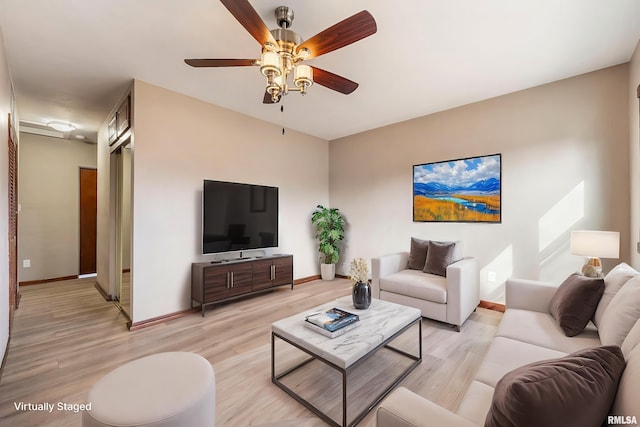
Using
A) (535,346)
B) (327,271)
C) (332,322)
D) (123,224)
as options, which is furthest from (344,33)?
(327,271)

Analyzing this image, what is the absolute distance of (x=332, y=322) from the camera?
6.30ft

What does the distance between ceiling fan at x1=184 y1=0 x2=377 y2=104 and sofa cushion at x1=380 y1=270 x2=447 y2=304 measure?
2.23m

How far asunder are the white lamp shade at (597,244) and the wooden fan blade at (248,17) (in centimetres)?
306

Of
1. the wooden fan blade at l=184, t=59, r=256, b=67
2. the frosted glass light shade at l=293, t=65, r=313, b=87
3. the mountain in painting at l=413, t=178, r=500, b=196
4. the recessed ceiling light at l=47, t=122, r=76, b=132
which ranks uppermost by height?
the recessed ceiling light at l=47, t=122, r=76, b=132

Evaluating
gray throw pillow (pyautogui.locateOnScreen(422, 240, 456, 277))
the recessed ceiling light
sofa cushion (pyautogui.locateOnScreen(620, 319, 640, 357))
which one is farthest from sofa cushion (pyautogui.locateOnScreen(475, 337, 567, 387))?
the recessed ceiling light

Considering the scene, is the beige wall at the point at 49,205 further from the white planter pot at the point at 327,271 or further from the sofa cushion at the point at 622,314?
the sofa cushion at the point at 622,314

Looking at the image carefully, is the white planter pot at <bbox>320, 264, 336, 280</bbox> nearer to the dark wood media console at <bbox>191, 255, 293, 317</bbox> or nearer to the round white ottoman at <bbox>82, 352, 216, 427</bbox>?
the dark wood media console at <bbox>191, 255, 293, 317</bbox>

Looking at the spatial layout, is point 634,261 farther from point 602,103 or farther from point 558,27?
point 558,27

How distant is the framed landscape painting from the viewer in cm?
349

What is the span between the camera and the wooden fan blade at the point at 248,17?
4.70 feet

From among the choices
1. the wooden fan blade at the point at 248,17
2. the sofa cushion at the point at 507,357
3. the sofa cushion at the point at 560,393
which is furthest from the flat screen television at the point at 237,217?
the sofa cushion at the point at 560,393

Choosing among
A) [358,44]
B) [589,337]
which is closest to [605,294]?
[589,337]

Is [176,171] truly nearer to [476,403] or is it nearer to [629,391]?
[476,403]

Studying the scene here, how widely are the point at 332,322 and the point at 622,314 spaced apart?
61.9 inches
